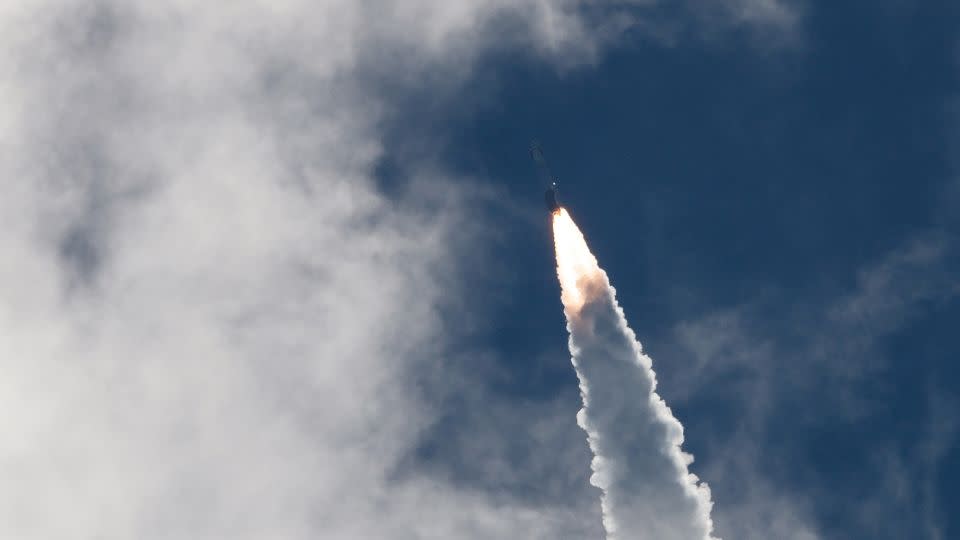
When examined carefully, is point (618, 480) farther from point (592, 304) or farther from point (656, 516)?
point (592, 304)

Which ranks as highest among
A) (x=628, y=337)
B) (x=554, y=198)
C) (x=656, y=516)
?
(x=554, y=198)

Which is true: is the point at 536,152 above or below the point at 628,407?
above

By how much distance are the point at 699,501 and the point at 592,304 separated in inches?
871

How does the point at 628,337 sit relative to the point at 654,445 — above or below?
above

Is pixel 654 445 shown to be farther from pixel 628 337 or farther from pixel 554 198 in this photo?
pixel 554 198

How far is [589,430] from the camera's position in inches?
4072

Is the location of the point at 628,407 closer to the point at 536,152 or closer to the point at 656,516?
the point at 656,516

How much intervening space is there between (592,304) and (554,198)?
1207 cm

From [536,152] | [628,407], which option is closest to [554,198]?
[536,152]

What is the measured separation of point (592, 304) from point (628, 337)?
4901 mm

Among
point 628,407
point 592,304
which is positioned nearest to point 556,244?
point 592,304

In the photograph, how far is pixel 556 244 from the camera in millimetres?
106250

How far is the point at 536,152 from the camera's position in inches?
3984

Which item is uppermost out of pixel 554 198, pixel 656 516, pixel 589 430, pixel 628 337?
pixel 554 198
